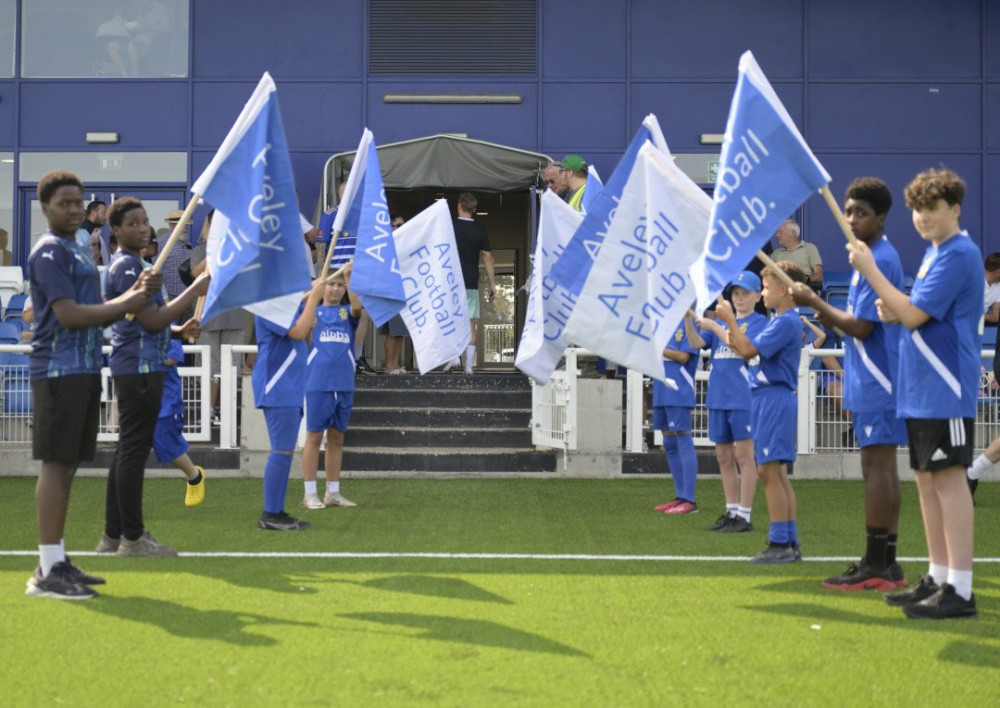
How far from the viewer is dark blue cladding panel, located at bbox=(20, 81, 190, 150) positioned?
65.4 ft

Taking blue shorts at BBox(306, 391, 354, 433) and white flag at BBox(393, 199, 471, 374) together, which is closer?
blue shorts at BBox(306, 391, 354, 433)

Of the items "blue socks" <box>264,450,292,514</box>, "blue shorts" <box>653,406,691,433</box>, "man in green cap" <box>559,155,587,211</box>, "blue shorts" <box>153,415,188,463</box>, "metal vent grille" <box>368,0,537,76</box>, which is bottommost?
"blue socks" <box>264,450,292,514</box>

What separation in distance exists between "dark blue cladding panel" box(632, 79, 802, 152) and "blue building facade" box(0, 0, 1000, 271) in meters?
0.02

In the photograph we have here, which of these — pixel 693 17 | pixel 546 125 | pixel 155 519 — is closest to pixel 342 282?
pixel 155 519

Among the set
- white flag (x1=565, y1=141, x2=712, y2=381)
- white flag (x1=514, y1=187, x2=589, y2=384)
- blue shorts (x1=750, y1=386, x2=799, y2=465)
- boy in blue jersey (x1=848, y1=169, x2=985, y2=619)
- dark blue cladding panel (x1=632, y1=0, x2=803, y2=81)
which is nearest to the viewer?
boy in blue jersey (x1=848, y1=169, x2=985, y2=619)

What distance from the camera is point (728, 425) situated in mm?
9477

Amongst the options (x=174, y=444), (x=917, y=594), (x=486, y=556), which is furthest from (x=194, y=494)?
(x=917, y=594)

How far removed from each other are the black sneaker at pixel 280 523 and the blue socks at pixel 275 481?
37 mm

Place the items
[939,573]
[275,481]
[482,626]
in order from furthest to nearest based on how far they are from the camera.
A: 1. [275,481]
2. [939,573]
3. [482,626]

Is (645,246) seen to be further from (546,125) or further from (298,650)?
(546,125)

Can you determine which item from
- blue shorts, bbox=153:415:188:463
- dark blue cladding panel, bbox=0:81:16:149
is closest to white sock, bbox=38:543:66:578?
blue shorts, bbox=153:415:188:463

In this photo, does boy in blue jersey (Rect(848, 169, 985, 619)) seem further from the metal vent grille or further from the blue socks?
the metal vent grille

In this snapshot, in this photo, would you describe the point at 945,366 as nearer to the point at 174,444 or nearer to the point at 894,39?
the point at 174,444

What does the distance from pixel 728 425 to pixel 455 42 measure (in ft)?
39.0
